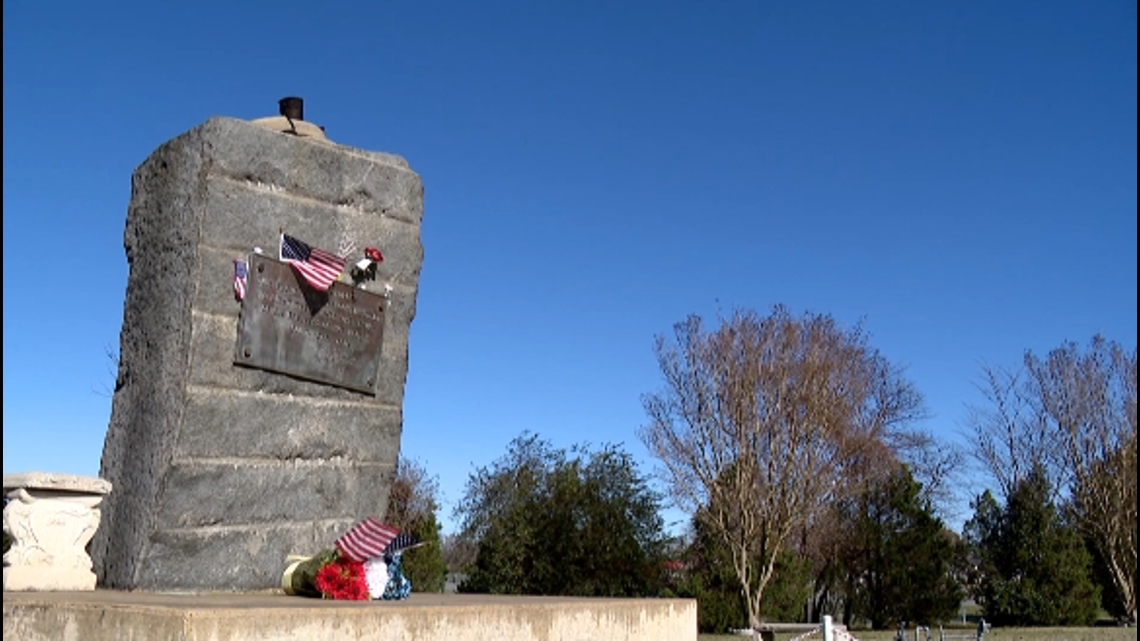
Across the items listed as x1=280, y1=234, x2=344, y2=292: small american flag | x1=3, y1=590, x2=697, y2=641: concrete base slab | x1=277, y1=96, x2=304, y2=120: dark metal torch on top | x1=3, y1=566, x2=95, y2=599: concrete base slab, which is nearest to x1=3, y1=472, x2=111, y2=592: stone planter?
x1=3, y1=566, x2=95, y2=599: concrete base slab

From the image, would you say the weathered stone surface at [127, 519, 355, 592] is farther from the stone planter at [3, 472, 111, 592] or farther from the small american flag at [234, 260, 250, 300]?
the small american flag at [234, 260, 250, 300]

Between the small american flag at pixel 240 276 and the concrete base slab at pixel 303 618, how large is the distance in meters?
1.60

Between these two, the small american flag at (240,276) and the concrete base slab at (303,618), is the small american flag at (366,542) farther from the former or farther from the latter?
the small american flag at (240,276)

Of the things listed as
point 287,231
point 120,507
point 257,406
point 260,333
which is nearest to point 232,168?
point 287,231

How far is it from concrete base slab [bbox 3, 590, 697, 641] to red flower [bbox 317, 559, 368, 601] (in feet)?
0.62

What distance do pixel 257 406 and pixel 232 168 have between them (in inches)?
52.2

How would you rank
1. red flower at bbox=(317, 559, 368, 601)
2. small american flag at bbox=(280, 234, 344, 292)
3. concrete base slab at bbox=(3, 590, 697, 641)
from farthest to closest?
1. small american flag at bbox=(280, 234, 344, 292)
2. red flower at bbox=(317, 559, 368, 601)
3. concrete base slab at bbox=(3, 590, 697, 641)

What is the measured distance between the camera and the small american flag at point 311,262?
6.11 meters

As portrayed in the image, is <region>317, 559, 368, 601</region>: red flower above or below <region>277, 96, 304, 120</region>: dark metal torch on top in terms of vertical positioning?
below

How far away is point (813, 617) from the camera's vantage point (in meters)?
28.6

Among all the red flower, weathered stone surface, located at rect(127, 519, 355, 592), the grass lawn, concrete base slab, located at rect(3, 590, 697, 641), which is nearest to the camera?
concrete base slab, located at rect(3, 590, 697, 641)

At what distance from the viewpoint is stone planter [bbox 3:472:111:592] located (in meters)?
5.31

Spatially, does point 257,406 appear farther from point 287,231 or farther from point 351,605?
point 351,605

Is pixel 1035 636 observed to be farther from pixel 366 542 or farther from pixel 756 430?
pixel 366 542
